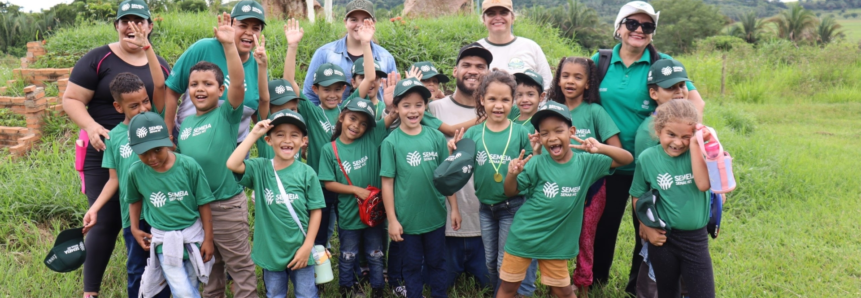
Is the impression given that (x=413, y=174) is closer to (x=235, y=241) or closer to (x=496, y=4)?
(x=235, y=241)

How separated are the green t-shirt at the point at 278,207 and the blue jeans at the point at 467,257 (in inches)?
41.0

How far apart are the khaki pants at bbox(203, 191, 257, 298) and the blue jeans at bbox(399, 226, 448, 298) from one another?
928 millimetres

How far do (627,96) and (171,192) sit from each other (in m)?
2.62

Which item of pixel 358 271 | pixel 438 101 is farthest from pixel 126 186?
pixel 438 101

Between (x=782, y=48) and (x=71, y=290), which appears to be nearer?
(x=71, y=290)

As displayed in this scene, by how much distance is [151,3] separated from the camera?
403 inches

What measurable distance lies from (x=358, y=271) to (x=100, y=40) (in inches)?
207

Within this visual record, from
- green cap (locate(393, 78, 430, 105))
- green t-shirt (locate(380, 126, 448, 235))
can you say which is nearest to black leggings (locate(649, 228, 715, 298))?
green t-shirt (locate(380, 126, 448, 235))

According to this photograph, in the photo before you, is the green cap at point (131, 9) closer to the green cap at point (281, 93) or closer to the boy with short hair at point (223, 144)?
the boy with short hair at point (223, 144)

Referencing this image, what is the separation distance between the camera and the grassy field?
405 cm

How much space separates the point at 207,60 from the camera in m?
3.52

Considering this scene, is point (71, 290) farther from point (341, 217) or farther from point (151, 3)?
point (151, 3)

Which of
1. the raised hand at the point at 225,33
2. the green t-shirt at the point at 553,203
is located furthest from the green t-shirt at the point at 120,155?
the green t-shirt at the point at 553,203

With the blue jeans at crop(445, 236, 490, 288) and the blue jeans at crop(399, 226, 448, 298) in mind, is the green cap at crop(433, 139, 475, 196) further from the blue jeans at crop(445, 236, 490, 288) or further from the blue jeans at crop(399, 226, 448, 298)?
the blue jeans at crop(445, 236, 490, 288)
